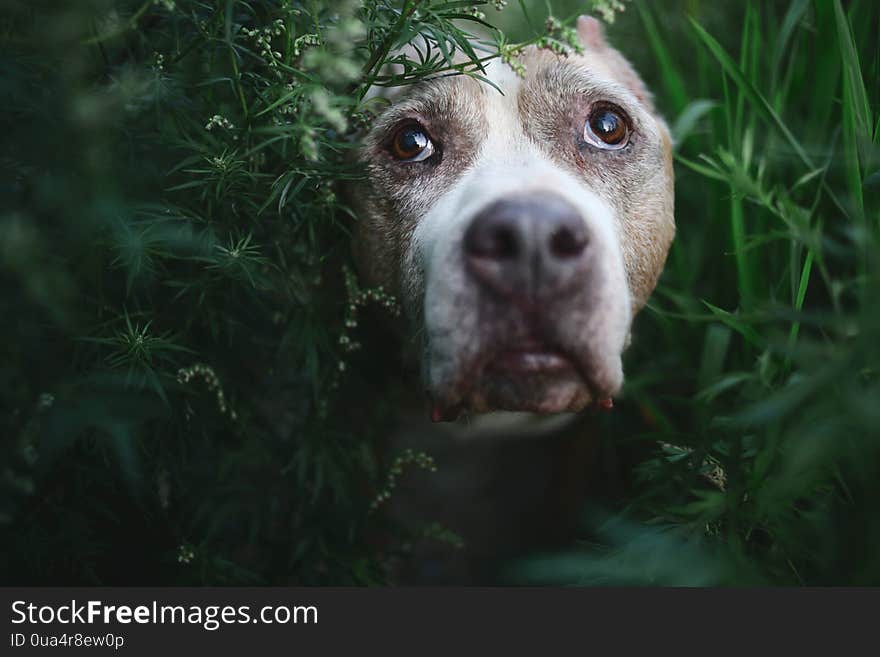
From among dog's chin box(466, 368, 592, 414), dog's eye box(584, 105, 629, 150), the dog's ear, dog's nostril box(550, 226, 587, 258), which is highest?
the dog's ear

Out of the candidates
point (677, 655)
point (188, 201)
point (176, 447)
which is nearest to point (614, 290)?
point (677, 655)

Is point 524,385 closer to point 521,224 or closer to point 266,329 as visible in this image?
point 521,224

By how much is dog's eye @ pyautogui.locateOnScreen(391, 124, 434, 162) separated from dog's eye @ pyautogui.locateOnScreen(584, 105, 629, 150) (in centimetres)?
54

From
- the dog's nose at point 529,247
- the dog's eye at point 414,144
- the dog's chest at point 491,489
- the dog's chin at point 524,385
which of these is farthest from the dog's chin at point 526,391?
the dog's chest at point 491,489

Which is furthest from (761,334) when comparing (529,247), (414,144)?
(414,144)

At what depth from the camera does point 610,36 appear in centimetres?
366

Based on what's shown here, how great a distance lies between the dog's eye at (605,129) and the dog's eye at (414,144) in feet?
1.77

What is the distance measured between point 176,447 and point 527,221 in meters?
1.24

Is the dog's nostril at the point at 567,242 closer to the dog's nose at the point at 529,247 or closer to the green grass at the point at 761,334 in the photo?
the dog's nose at the point at 529,247

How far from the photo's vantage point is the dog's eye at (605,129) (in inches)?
93.0

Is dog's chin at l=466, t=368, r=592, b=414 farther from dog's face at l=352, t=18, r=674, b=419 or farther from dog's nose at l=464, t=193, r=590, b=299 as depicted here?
dog's nose at l=464, t=193, r=590, b=299

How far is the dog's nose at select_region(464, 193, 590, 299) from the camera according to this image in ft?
5.73

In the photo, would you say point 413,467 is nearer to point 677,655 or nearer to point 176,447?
point 176,447

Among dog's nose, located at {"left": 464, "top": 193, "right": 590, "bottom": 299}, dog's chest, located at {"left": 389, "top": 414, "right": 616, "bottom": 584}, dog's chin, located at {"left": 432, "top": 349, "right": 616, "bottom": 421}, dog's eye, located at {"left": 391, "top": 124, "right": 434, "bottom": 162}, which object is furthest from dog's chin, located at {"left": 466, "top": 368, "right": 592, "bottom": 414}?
dog's chest, located at {"left": 389, "top": 414, "right": 616, "bottom": 584}
